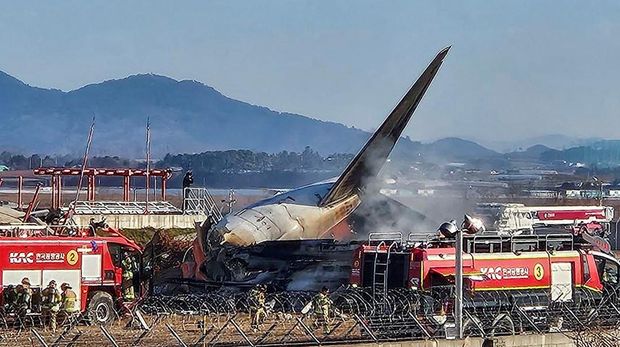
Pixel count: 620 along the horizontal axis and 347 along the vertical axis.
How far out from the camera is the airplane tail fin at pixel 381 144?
51188 mm

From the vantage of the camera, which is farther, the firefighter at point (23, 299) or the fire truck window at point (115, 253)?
the fire truck window at point (115, 253)

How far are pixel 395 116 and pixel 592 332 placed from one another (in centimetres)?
2447

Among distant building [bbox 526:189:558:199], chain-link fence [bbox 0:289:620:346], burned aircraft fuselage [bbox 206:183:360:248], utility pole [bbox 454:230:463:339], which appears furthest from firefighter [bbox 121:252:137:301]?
distant building [bbox 526:189:558:199]

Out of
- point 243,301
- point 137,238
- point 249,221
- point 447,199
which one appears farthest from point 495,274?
point 447,199

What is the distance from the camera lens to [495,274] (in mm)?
32438

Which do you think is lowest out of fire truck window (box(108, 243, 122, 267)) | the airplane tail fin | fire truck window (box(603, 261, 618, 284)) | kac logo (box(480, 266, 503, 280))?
fire truck window (box(603, 261, 618, 284))

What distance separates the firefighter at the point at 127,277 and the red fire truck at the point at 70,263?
16 centimetres

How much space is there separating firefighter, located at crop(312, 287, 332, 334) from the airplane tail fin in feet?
73.7

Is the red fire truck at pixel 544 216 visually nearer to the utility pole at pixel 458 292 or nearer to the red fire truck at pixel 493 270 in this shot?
the red fire truck at pixel 493 270

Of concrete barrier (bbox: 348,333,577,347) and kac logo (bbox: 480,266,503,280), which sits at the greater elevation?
kac logo (bbox: 480,266,503,280)

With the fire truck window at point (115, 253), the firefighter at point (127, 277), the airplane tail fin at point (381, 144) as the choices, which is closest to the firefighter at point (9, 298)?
the fire truck window at point (115, 253)

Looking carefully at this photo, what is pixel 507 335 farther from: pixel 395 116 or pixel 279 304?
pixel 395 116

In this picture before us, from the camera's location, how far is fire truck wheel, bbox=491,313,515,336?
27959mm

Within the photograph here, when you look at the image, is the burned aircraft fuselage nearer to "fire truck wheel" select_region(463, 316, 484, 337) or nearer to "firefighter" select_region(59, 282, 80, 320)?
"firefighter" select_region(59, 282, 80, 320)
